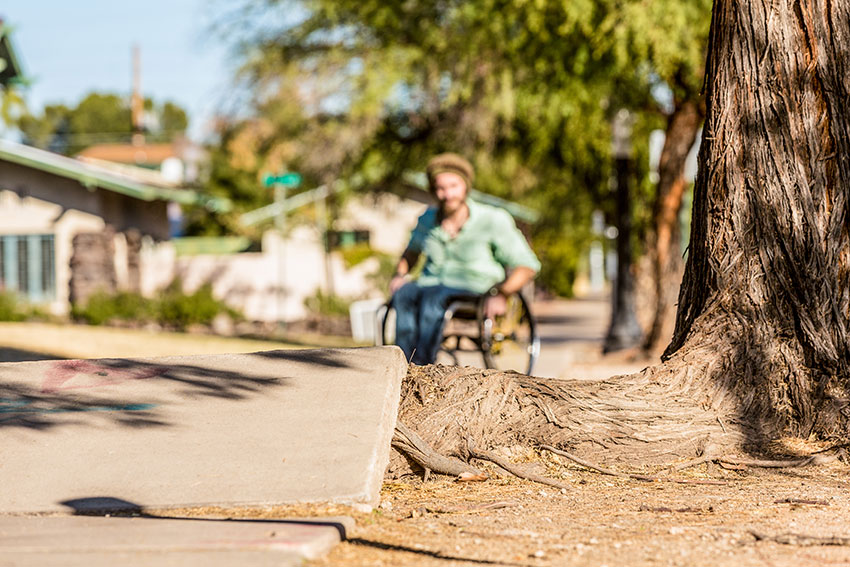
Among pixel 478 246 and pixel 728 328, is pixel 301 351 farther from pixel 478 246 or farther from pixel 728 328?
pixel 478 246

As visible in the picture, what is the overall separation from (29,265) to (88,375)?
21.8 metres

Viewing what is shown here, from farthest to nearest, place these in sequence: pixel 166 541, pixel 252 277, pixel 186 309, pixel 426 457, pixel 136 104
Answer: pixel 136 104 → pixel 252 277 → pixel 186 309 → pixel 426 457 → pixel 166 541

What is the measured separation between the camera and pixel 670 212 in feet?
51.9

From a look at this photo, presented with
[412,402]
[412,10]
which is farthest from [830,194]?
[412,10]

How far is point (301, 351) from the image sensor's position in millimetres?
5902

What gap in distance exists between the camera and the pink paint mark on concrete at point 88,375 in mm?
5656

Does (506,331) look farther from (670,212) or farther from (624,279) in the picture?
(624,279)

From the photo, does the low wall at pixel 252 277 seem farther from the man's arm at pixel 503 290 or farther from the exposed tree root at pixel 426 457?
the exposed tree root at pixel 426 457

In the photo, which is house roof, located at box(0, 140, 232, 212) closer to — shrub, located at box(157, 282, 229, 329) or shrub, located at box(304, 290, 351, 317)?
shrub, located at box(157, 282, 229, 329)

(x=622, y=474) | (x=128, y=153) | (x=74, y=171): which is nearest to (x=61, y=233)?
(x=74, y=171)

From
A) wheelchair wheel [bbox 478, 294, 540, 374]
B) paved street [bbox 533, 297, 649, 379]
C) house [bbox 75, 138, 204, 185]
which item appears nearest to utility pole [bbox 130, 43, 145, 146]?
house [bbox 75, 138, 204, 185]

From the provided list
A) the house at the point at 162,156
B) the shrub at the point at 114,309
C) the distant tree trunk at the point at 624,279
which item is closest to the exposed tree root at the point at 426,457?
the distant tree trunk at the point at 624,279

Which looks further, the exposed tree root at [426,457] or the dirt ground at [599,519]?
the exposed tree root at [426,457]

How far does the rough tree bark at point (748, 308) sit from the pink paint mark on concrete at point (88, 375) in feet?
4.17
